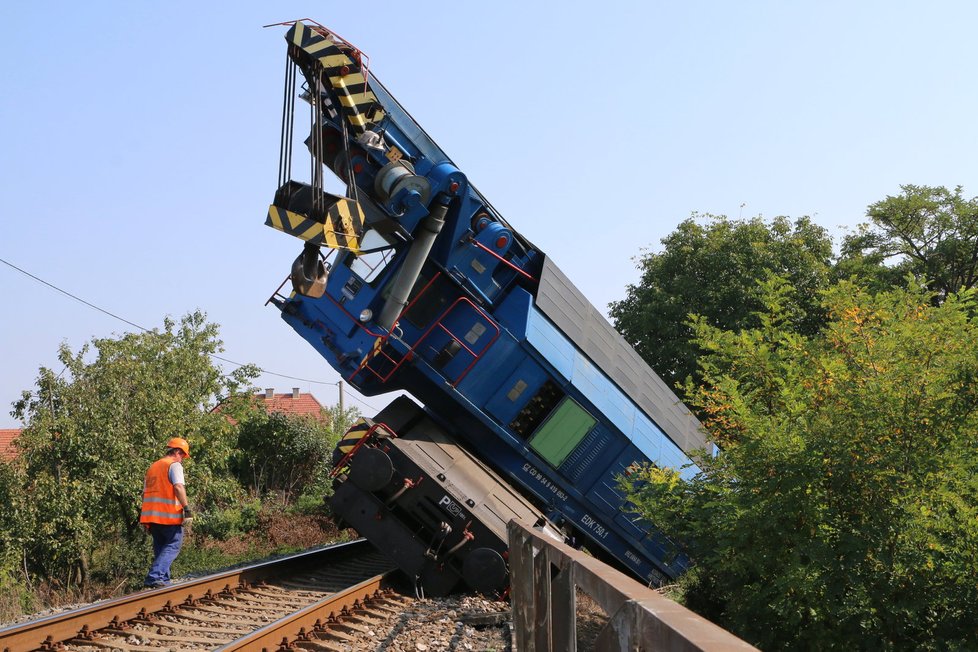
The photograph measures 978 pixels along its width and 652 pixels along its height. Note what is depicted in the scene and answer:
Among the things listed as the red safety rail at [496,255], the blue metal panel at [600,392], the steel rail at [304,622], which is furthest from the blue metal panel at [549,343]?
the steel rail at [304,622]

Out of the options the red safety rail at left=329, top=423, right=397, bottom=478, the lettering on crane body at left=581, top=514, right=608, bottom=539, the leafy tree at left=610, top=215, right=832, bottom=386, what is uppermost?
the leafy tree at left=610, top=215, right=832, bottom=386

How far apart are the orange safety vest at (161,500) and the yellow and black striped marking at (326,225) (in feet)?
9.38

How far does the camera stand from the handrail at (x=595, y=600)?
5.70 ft

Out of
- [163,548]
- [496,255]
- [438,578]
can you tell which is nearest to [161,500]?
[163,548]

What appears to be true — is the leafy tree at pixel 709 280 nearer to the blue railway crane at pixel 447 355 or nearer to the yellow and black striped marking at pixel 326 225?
the blue railway crane at pixel 447 355

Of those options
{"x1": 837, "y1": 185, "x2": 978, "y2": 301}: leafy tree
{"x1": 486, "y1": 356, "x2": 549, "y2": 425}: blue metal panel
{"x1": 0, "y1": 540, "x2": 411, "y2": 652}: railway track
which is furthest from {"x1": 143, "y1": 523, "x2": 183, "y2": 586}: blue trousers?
{"x1": 837, "y1": 185, "x2": 978, "y2": 301}: leafy tree

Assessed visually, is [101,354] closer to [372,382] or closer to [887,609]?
[372,382]

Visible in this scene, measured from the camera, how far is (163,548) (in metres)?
9.01

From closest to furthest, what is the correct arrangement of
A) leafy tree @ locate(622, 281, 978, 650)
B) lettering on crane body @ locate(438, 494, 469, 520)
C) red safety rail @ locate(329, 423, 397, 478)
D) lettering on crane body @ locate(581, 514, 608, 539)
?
leafy tree @ locate(622, 281, 978, 650) < lettering on crane body @ locate(438, 494, 469, 520) < red safety rail @ locate(329, 423, 397, 478) < lettering on crane body @ locate(581, 514, 608, 539)

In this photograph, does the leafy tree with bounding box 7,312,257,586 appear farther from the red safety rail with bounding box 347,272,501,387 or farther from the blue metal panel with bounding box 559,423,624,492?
the blue metal panel with bounding box 559,423,624,492

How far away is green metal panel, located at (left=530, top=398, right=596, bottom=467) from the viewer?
1145 cm

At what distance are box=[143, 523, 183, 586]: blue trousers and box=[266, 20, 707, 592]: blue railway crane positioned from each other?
1.75 metres

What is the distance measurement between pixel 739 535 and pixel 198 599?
499 centimetres

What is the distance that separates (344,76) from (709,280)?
19607mm
